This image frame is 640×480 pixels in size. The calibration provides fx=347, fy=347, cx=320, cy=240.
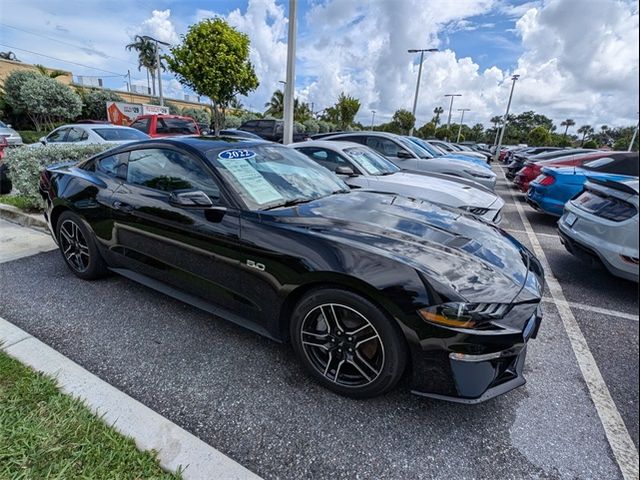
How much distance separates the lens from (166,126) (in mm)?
10672

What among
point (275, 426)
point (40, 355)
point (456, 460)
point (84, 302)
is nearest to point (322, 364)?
point (275, 426)

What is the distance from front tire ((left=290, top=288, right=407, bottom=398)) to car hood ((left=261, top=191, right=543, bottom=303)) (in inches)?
13.3

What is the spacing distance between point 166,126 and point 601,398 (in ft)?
38.0

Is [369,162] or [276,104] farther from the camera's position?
[276,104]

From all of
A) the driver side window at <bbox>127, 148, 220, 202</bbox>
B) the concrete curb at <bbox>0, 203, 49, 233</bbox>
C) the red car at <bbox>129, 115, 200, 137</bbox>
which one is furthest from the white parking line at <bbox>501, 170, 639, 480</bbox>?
the red car at <bbox>129, 115, 200, 137</bbox>

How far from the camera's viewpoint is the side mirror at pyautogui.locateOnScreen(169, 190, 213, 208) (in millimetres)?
2348

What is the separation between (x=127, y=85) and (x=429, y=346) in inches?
1805

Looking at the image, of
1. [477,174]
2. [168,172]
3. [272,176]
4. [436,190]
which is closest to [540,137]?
A: [477,174]

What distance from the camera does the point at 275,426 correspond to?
1937mm

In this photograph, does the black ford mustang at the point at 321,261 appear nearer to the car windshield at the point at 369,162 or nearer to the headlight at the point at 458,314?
the headlight at the point at 458,314

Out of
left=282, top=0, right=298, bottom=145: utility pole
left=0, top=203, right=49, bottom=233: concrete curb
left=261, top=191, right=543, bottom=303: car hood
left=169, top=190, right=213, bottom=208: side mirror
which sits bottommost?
left=0, top=203, right=49, bottom=233: concrete curb

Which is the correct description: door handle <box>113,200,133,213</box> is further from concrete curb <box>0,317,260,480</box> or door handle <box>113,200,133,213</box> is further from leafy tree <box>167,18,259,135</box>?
leafy tree <box>167,18,259,135</box>

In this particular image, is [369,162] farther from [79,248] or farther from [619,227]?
[619,227]

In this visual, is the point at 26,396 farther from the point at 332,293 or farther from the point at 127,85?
the point at 127,85
